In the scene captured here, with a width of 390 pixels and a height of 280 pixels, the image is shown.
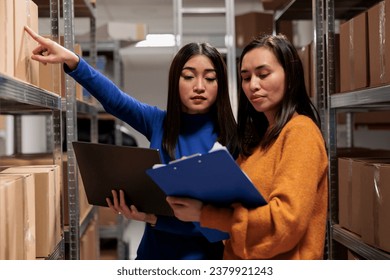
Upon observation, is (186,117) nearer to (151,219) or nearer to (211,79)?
(211,79)

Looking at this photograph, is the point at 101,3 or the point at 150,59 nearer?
the point at 101,3

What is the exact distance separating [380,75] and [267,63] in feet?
1.62

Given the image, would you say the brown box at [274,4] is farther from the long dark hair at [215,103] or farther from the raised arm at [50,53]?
the raised arm at [50,53]

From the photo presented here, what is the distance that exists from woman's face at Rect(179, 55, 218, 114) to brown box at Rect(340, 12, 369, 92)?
495 millimetres

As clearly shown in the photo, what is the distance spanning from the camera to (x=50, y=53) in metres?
1.46

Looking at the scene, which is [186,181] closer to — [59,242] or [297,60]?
[297,60]

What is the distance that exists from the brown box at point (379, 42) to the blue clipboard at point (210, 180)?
2.15 ft

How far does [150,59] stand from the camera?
6.28 meters

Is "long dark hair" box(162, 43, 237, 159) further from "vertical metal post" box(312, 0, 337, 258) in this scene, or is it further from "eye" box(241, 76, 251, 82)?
"vertical metal post" box(312, 0, 337, 258)

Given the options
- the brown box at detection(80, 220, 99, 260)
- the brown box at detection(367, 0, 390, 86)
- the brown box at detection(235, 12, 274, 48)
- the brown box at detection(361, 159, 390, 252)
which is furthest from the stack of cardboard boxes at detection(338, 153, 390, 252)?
the brown box at detection(235, 12, 274, 48)

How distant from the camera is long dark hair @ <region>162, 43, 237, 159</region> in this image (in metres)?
1.53

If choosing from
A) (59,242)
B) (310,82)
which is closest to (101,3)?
(310,82)

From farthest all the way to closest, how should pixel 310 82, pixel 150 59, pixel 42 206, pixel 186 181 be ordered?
pixel 150 59
pixel 310 82
pixel 42 206
pixel 186 181

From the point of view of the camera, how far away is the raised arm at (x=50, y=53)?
4.59 ft
